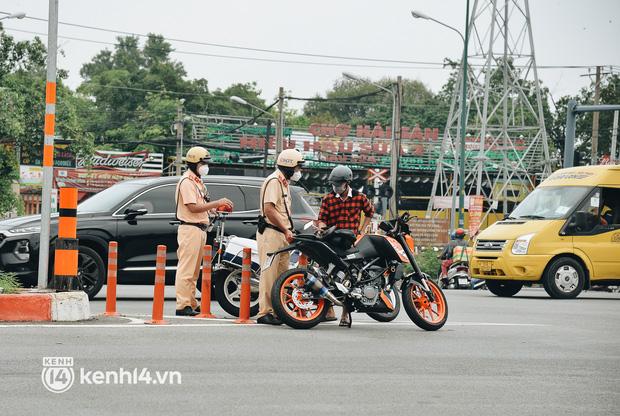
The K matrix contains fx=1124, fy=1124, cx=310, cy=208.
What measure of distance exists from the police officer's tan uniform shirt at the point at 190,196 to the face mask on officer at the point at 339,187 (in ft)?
4.96

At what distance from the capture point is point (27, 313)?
10.9m

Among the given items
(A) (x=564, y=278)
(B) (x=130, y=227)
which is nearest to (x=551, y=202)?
(A) (x=564, y=278)

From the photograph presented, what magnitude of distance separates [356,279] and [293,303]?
2.50 ft

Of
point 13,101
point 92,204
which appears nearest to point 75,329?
point 92,204

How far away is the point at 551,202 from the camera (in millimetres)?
20375

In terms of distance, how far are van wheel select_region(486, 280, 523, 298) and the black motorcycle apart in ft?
29.6

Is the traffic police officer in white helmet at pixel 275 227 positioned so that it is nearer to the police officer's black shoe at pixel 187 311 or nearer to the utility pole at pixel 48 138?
the police officer's black shoe at pixel 187 311

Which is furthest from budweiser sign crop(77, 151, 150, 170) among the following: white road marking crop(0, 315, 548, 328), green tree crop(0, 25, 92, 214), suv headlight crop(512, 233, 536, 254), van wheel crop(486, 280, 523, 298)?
white road marking crop(0, 315, 548, 328)

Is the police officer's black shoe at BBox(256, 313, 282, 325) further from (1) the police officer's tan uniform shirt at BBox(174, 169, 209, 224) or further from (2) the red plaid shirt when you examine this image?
(1) the police officer's tan uniform shirt at BBox(174, 169, 209, 224)

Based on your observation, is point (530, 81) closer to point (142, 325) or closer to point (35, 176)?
point (35, 176)

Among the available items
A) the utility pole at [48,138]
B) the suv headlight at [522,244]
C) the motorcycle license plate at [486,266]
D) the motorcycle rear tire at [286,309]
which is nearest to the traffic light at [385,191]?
the motorcycle license plate at [486,266]

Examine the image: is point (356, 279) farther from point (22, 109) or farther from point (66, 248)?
point (22, 109)

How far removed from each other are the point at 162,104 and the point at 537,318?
225ft

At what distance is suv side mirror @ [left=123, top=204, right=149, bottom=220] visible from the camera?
15398mm
